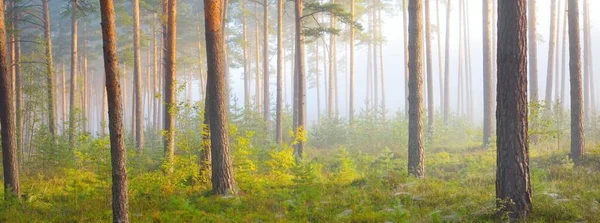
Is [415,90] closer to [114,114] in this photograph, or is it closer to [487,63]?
[114,114]

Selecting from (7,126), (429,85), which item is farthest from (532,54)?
(7,126)

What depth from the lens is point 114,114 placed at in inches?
283

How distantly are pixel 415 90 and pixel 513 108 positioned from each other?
4805 millimetres

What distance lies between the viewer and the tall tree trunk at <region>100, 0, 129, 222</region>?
23.5ft

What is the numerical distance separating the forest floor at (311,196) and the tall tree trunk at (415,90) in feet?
2.42

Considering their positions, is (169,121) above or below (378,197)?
above

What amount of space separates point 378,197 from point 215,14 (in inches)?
229

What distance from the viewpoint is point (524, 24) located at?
265 inches

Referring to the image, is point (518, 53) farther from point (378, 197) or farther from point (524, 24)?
point (378, 197)

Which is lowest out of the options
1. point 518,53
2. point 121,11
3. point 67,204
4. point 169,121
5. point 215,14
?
point 67,204

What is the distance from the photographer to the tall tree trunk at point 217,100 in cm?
1007

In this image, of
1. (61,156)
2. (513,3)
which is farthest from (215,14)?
(61,156)

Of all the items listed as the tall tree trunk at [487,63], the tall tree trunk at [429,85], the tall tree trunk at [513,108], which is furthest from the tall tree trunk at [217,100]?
the tall tree trunk at [429,85]

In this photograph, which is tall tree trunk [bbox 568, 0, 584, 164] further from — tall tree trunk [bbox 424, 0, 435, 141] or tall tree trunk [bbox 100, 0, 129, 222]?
tall tree trunk [bbox 100, 0, 129, 222]
